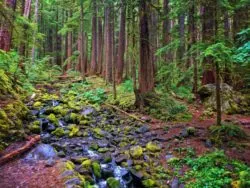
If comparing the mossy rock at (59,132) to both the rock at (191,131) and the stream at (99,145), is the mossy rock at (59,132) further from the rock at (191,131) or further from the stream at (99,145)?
the rock at (191,131)

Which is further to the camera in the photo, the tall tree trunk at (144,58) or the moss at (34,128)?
the tall tree trunk at (144,58)

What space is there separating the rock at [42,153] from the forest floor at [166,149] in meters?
0.25

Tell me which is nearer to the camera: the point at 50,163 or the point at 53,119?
the point at 50,163

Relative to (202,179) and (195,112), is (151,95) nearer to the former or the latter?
(195,112)

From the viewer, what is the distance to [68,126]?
419 inches

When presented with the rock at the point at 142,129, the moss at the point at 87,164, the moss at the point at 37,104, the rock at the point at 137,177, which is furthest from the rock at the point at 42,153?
the moss at the point at 37,104

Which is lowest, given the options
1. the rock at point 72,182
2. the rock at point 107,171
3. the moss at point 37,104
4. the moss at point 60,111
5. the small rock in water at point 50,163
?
the rock at point 107,171

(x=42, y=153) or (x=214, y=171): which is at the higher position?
(x=42, y=153)

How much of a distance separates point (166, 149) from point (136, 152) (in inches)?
39.0

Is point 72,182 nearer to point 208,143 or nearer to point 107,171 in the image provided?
point 107,171

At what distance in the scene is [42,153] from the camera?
779cm

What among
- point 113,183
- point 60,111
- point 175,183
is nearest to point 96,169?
point 113,183

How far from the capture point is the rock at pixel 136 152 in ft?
27.8

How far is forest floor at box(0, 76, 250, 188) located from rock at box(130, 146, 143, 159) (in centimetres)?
62
